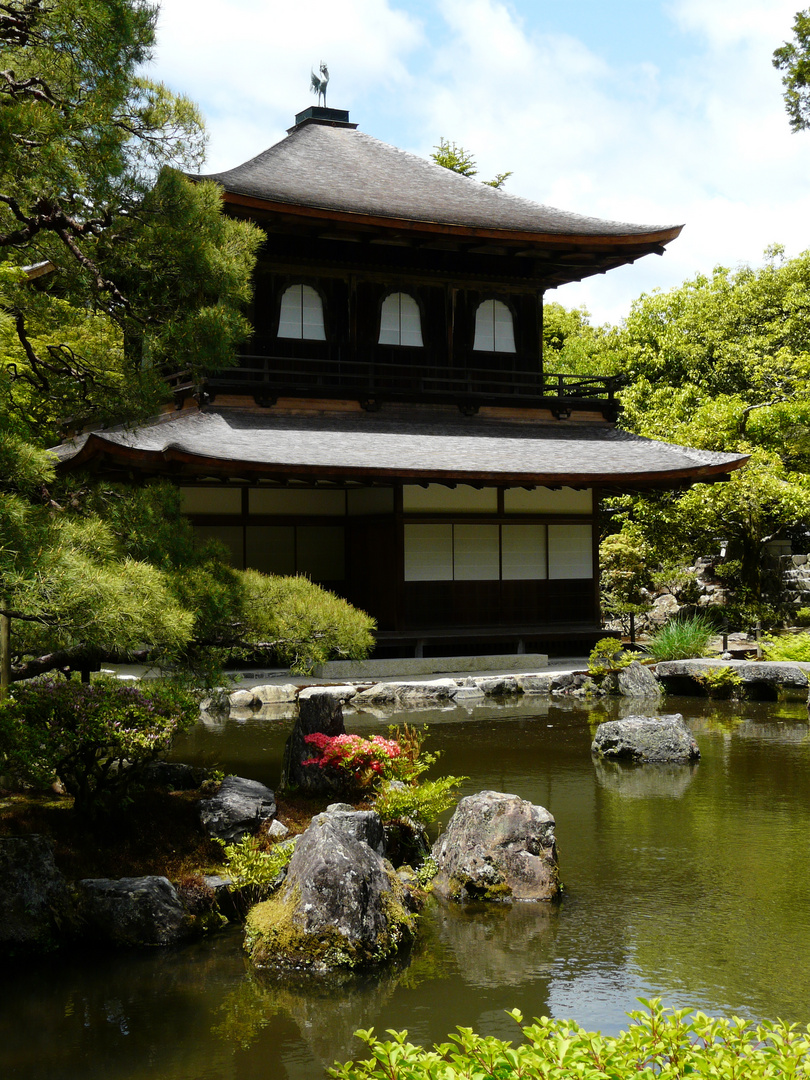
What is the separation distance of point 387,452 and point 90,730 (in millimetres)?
10631

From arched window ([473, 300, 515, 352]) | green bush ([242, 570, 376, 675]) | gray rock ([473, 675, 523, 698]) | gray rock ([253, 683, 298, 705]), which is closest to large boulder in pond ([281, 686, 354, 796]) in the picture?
green bush ([242, 570, 376, 675])

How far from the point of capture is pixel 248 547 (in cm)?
1842

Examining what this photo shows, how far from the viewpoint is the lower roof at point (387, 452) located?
1511 cm

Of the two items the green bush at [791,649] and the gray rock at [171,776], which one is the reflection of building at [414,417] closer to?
the green bush at [791,649]

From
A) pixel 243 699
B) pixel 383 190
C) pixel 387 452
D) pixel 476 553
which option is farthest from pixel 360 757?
pixel 383 190

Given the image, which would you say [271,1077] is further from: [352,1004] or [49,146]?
[49,146]

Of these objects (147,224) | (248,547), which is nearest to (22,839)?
(147,224)

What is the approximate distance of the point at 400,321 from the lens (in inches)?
786

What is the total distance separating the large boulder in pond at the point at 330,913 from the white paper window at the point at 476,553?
11921 millimetres

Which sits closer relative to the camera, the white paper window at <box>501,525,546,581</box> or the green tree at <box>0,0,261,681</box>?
the green tree at <box>0,0,261,681</box>

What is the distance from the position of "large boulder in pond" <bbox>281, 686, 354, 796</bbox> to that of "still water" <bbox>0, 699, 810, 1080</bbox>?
78.3 inches

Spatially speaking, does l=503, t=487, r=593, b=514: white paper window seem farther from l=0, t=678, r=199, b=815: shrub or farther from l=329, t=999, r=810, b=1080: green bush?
l=329, t=999, r=810, b=1080: green bush

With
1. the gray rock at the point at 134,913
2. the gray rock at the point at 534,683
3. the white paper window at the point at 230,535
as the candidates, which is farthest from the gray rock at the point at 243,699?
the gray rock at the point at 134,913

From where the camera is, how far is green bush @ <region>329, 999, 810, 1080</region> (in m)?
2.80
